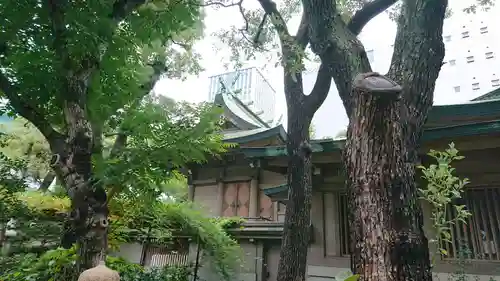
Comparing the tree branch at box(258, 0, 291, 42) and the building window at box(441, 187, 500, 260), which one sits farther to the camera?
the building window at box(441, 187, 500, 260)

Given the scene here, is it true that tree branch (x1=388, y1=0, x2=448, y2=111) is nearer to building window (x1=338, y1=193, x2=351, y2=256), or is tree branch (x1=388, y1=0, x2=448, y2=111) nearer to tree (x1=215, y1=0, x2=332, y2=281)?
tree (x1=215, y1=0, x2=332, y2=281)

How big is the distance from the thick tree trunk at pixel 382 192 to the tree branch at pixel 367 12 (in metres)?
2.68

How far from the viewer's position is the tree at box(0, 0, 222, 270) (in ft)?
13.7

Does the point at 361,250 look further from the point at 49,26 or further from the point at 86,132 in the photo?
the point at 49,26

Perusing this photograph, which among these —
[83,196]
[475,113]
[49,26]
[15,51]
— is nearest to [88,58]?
[49,26]

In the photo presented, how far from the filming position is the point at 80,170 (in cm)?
429

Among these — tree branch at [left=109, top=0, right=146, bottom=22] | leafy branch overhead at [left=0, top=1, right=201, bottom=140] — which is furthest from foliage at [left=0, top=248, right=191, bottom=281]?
tree branch at [left=109, top=0, right=146, bottom=22]

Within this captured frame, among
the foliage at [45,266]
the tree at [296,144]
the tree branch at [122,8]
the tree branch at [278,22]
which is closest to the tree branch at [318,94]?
the tree at [296,144]

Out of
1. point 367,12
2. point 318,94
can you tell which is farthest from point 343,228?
Answer: point 367,12

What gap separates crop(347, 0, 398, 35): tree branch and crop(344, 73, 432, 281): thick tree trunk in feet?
8.80

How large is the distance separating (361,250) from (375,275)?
171 millimetres

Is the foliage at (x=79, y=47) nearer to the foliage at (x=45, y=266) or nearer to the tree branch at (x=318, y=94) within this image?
the foliage at (x=45, y=266)

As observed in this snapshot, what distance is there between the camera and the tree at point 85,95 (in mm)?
4176

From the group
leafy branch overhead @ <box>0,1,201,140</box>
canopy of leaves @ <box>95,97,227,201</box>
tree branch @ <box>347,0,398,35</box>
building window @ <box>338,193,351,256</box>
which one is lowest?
building window @ <box>338,193,351,256</box>
